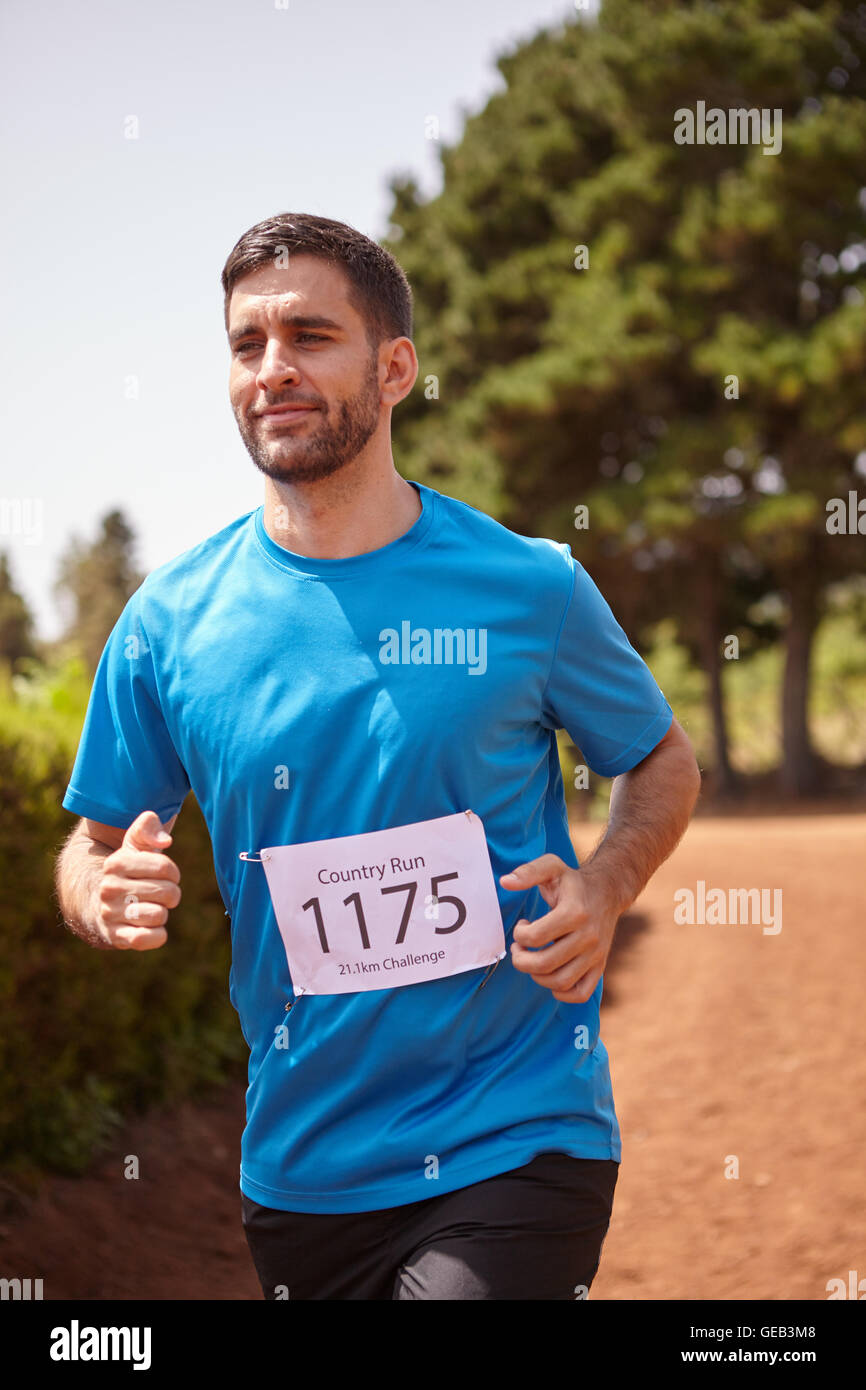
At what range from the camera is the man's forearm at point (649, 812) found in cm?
261

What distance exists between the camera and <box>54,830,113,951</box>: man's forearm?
2486mm

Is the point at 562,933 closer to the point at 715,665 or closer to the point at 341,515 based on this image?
the point at 341,515

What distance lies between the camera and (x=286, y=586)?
8.50 ft

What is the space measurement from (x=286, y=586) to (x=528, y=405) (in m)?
20.0

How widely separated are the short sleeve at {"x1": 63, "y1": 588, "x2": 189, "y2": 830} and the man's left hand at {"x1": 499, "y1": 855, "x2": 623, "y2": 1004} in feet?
2.72

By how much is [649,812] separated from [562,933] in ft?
1.74

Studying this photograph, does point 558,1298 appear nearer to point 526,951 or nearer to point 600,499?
point 526,951

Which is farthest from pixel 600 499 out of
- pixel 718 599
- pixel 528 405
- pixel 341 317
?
pixel 341 317

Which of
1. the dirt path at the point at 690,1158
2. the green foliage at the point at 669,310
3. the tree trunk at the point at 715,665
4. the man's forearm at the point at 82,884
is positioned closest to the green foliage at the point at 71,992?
the dirt path at the point at 690,1158

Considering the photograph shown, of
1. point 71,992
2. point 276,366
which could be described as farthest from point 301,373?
point 71,992

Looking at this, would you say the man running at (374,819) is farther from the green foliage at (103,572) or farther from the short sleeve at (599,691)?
the green foliage at (103,572)

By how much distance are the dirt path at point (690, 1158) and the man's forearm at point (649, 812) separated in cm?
285

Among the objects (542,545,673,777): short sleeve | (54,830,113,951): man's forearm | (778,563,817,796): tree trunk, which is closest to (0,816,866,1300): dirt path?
(54,830,113,951): man's forearm

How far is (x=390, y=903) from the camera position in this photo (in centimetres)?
249
